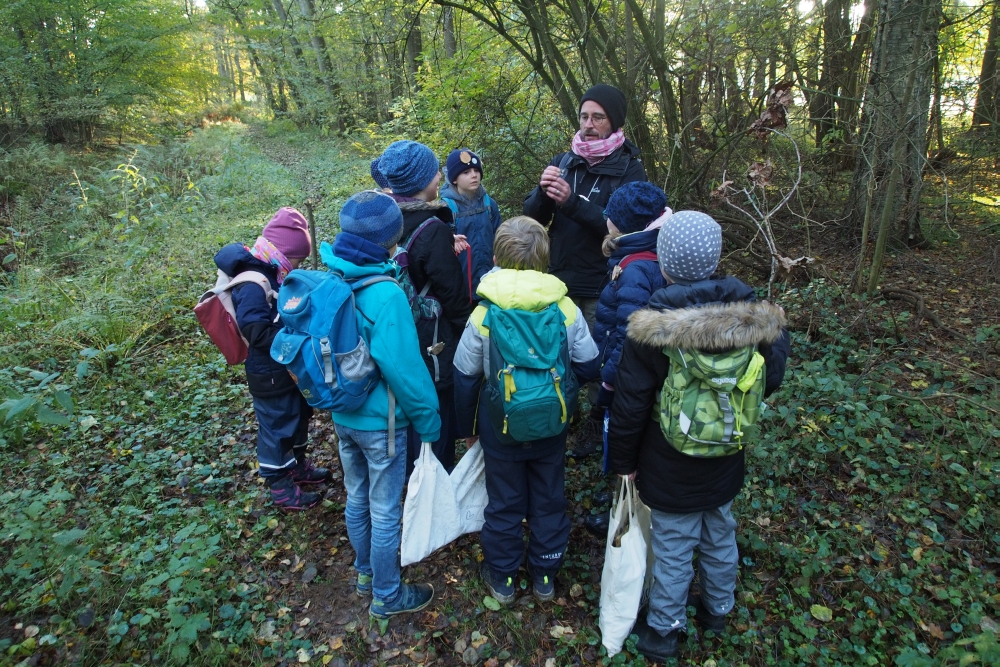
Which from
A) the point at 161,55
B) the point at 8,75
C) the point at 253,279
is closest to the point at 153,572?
the point at 253,279

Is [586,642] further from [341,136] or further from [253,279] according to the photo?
[341,136]

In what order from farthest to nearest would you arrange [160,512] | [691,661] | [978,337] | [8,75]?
1. [8,75]
2. [978,337]
3. [160,512]
4. [691,661]

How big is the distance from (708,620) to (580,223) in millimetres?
2332

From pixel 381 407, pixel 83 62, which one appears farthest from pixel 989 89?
pixel 83 62

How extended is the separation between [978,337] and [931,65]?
89.1 inches

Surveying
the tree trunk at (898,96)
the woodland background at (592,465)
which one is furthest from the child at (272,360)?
the tree trunk at (898,96)

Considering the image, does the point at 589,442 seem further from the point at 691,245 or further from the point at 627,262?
the point at 691,245

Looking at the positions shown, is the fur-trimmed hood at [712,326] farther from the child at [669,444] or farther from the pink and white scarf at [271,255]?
the pink and white scarf at [271,255]

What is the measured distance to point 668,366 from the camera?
88.4 inches

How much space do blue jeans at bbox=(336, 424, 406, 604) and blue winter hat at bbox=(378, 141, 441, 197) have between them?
4.48ft

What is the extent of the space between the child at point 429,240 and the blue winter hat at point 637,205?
0.94m

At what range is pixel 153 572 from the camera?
2.83 m

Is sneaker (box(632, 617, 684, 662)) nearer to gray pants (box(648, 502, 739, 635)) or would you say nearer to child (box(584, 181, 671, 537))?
gray pants (box(648, 502, 739, 635))

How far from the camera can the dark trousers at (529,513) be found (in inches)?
110
